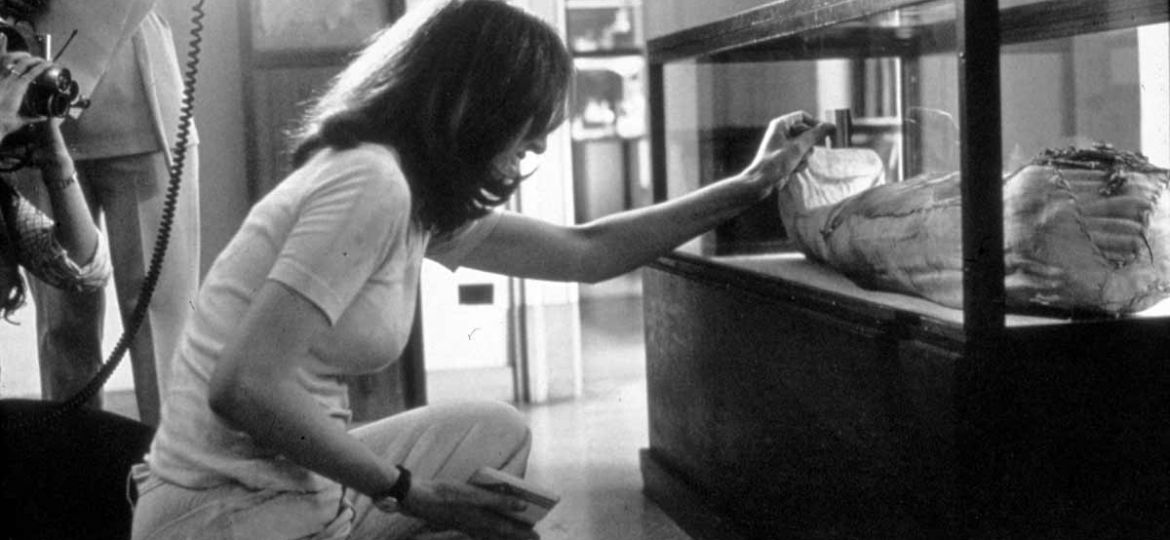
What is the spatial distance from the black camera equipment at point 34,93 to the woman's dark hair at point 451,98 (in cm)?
31

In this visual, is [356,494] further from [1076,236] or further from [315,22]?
[315,22]

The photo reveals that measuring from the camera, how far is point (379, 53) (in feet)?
5.16

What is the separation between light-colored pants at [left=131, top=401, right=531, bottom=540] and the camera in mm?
1465

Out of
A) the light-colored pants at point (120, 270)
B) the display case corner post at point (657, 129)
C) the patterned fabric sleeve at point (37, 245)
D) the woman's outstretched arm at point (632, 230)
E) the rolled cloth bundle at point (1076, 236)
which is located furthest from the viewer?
the display case corner post at point (657, 129)

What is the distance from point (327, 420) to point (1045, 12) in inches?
50.3

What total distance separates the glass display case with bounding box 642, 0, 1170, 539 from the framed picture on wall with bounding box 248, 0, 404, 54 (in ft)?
2.76

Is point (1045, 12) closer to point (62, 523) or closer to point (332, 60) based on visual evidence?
point (62, 523)

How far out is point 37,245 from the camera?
1836mm

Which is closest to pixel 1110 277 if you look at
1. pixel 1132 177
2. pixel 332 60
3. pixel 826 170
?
pixel 1132 177

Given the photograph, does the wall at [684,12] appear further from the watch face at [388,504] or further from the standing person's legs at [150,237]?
the watch face at [388,504]

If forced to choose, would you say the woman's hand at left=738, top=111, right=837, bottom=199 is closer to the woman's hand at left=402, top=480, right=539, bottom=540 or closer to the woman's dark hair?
the woman's dark hair

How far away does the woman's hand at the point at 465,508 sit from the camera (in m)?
1.49

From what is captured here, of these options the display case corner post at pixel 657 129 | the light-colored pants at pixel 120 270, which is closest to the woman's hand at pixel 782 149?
the display case corner post at pixel 657 129

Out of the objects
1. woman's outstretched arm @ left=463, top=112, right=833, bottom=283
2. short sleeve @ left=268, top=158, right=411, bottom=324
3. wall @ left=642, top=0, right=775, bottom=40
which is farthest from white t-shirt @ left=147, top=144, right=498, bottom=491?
wall @ left=642, top=0, right=775, bottom=40
